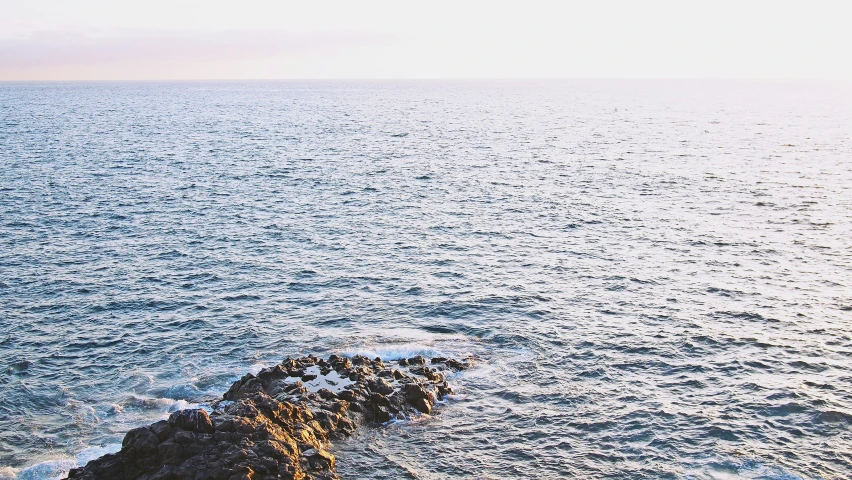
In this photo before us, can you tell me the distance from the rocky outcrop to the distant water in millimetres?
1586

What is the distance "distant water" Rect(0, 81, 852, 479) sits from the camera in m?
34.8

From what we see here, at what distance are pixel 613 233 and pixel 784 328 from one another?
24467 mm

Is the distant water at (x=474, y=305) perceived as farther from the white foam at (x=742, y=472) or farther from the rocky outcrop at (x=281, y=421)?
the rocky outcrop at (x=281, y=421)

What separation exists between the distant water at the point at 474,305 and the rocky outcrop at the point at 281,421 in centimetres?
159

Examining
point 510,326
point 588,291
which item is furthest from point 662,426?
point 588,291

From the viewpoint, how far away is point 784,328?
47688 mm

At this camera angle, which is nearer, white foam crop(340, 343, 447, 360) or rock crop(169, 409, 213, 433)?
rock crop(169, 409, 213, 433)

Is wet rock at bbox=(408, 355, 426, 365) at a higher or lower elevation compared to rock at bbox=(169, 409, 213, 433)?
lower

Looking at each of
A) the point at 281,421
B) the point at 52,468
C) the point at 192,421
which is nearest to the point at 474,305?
the point at 281,421

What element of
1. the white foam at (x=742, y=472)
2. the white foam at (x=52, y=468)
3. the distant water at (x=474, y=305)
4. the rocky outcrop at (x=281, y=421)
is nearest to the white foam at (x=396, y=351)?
the distant water at (x=474, y=305)

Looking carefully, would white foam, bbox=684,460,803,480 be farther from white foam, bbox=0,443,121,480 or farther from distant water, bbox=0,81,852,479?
white foam, bbox=0,443,121,480

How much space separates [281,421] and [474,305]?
22233 mm

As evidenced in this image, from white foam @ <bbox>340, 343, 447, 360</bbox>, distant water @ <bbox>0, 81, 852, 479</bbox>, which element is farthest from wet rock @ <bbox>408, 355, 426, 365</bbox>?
distant water @ <bbox>0, 81, 852, 479</bbox>

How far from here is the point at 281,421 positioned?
32.9 metres
